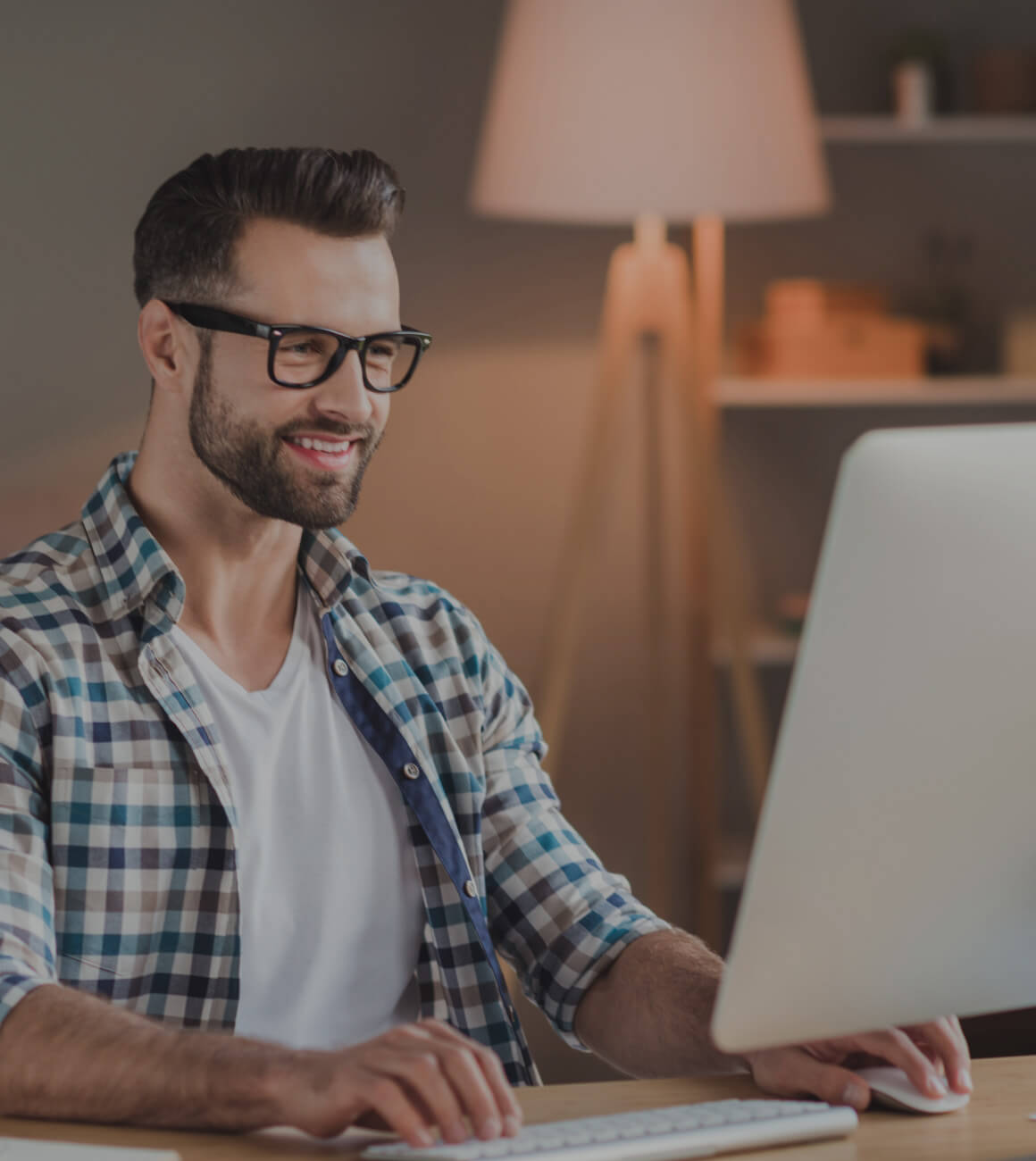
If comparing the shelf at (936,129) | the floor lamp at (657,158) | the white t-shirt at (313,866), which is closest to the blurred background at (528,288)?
the shelf at (936,129)

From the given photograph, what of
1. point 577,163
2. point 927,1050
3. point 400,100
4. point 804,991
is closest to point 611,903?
point 927,1050

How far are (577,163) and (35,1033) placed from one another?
1.96 m

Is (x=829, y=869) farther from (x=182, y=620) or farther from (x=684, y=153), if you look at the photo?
(x=684, y=153)

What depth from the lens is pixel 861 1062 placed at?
1.08m

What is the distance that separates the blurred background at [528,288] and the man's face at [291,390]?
5.09 feet

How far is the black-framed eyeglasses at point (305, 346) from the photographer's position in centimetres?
147

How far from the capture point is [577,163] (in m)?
2.66

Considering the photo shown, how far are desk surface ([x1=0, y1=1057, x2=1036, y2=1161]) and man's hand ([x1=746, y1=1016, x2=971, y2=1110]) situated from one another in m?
0.02

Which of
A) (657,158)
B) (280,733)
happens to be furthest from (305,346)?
(657,158)

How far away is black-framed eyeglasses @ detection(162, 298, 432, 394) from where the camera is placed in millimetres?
1472

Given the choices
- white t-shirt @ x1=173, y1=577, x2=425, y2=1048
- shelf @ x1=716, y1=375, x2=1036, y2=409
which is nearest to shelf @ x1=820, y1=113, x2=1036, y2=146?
shelf @ x1=716, y1=375, x2=1036, y2=409

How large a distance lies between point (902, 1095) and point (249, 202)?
0.98 meters

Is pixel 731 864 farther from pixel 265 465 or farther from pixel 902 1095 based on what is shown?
pixel 902 1095

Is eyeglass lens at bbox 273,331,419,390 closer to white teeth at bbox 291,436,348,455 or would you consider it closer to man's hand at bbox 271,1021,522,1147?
white teeth at bbox 291,436,348,455
